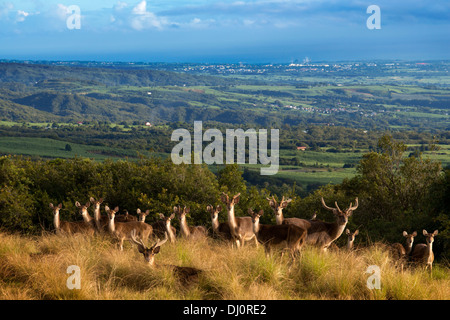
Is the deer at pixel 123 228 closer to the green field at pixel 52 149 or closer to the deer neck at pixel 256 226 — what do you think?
the deer neck at pixel 256 226

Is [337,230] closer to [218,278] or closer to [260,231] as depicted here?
[260,231]

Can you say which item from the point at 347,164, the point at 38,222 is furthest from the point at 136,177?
the point at 347,164

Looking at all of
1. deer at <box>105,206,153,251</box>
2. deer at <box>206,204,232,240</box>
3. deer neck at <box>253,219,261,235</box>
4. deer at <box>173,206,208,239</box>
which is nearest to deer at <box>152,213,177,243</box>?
deer at <box>173,206,208,239</box>

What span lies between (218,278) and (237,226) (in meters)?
3.13

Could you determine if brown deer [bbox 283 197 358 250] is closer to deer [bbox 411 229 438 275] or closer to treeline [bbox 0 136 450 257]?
deer [bbox 411 229 438 275]

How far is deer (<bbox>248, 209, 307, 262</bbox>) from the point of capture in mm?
9805

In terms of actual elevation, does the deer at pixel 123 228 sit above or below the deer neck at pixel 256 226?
below

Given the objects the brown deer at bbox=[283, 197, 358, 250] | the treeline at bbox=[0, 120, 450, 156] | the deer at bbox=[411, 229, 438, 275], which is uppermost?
the brown deer at bbox=[283, 197, 358, 250]

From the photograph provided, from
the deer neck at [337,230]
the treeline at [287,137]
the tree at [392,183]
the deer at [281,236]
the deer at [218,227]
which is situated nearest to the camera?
the deer at [281,236]

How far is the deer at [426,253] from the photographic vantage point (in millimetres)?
10469

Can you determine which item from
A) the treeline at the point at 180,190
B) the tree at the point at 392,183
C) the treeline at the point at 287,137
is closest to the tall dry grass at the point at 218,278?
the treeline at the point at 180,190

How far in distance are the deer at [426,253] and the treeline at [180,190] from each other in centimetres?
313

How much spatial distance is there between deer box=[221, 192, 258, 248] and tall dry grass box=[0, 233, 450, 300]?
1.22m
